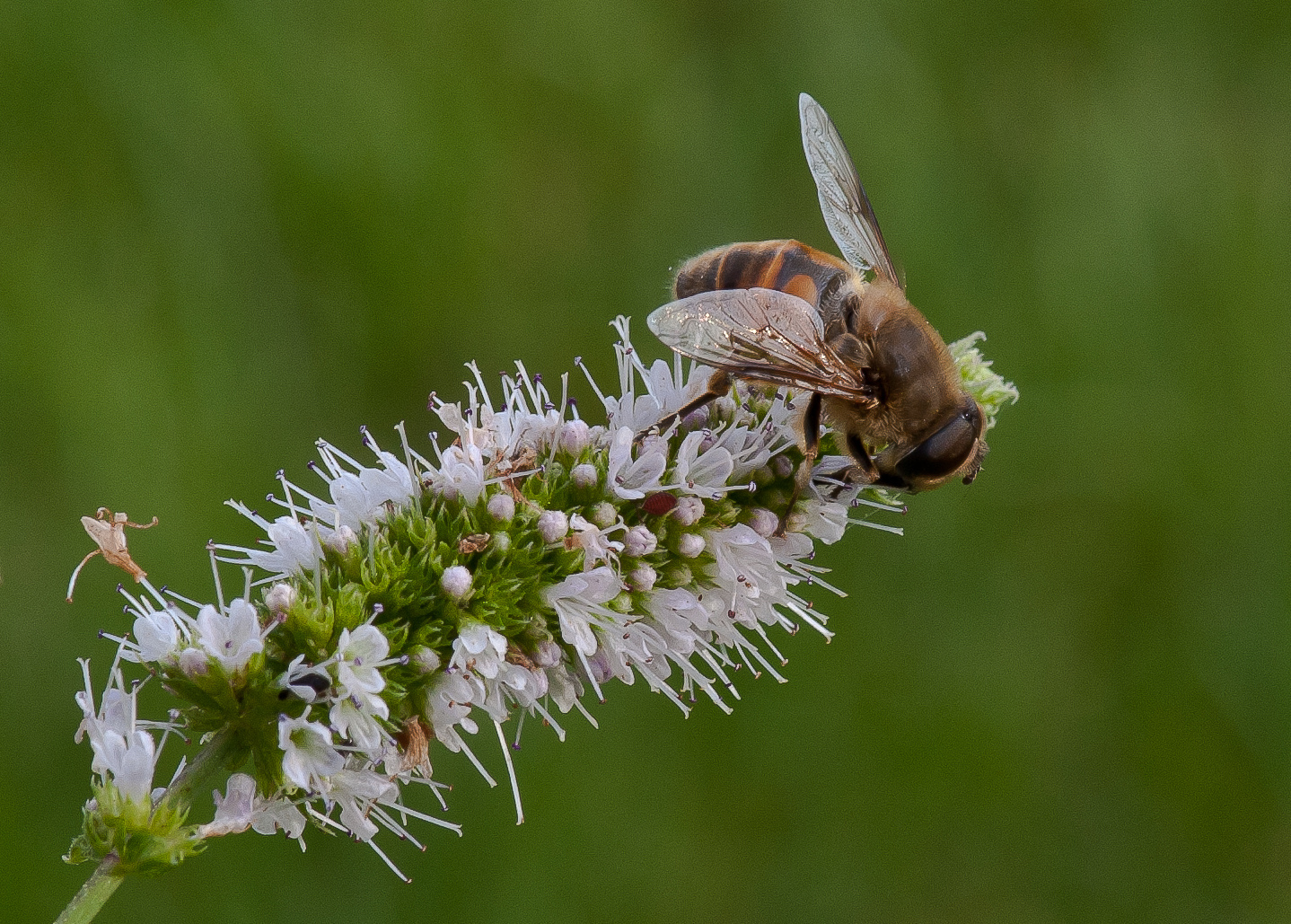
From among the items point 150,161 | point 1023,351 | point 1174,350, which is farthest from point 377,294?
point 1174,350

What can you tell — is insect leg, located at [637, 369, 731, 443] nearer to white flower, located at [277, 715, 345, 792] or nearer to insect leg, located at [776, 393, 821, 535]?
insect leg, located at [776, 393, 821, 535]

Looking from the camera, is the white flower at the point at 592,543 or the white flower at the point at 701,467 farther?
the white flower at the point at 701,467

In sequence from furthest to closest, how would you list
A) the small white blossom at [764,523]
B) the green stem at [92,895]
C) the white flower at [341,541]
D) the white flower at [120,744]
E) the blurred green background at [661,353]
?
the blurred green background at [661,353] < the small white blossom at [764,523] < the white flower at [341,541] < the white flower at [120,744] < the green stem at [92,895]

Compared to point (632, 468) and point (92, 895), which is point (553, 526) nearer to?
point (632, 468)

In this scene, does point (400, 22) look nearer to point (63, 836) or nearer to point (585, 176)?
point (585, 176)

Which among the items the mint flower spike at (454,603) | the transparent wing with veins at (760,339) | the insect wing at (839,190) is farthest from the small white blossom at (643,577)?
the insect wing at (839,190)

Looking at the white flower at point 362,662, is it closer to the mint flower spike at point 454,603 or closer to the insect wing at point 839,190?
the mint flower spike at point 454,603
